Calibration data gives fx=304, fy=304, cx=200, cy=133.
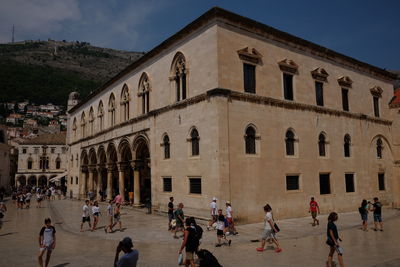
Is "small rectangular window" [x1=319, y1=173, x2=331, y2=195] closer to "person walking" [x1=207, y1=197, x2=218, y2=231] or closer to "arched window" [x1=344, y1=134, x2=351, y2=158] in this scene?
"arched window" [x1=344, y1=134, x2=351, y2=158]

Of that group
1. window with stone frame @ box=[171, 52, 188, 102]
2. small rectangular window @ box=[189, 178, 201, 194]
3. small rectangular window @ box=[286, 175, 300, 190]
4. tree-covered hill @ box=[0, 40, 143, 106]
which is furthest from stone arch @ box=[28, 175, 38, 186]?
tree-covered hill @ box=[0, 40, 143, 106]

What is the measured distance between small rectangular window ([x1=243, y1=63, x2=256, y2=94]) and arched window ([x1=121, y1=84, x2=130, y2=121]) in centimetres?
1245

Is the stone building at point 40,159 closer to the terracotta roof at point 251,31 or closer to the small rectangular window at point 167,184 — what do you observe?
the terracotta roof at point 251,31

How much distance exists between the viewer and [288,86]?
2055 cm

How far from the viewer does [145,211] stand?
74.8ft

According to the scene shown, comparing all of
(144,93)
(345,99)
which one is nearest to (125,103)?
(144,93)

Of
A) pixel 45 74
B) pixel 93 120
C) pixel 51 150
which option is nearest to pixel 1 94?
pixel 45 74

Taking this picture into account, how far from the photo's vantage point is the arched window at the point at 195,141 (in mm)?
17989

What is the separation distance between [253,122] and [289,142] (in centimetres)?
364

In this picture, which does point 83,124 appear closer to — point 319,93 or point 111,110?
point 111,110

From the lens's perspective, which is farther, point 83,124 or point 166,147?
point 83,124

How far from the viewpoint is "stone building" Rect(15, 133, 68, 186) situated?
70.2m

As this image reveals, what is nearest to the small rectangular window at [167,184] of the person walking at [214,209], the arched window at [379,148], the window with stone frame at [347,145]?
the person walking at [214,209]

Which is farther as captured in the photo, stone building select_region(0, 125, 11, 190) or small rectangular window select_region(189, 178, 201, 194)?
stone building select_region(0, 125, 11, 190)
